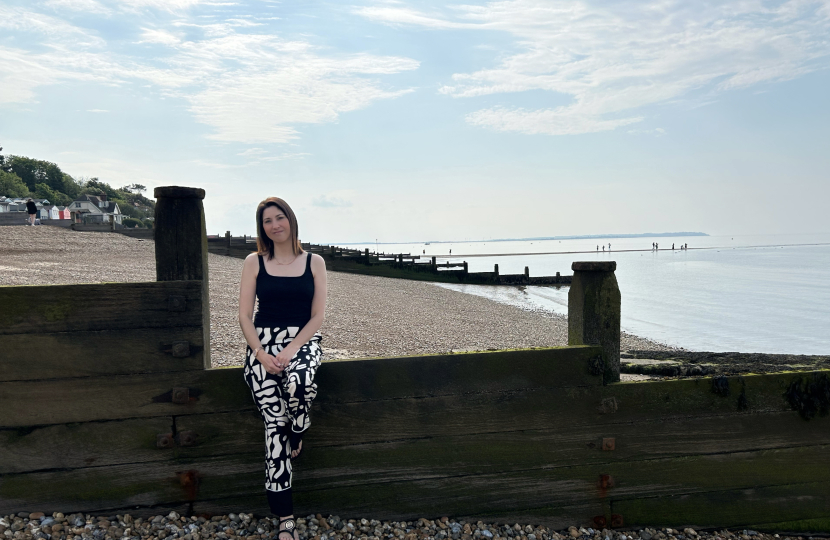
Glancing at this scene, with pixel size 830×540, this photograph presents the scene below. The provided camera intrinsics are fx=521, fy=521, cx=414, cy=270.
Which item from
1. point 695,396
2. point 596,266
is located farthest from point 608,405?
point 596,266

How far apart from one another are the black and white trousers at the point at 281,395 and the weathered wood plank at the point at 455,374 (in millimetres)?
247

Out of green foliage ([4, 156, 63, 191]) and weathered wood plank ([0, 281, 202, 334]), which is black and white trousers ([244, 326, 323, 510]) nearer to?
weathered wood plank ([0, 281, 202, 334])

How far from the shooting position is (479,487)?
126 inches

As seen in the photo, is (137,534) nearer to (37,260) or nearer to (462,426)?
(462,426)

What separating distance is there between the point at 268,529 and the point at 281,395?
832mm

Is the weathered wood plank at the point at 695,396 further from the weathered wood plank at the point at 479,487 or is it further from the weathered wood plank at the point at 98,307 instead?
the weathered wood plank at the point at 98,307

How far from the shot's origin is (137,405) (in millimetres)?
2826

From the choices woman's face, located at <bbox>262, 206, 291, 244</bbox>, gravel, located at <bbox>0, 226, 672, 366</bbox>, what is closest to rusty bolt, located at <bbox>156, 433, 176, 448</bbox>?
woman's face, located at <bbox>262, 206, 291, 244</bbox>

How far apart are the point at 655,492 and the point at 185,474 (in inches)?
112

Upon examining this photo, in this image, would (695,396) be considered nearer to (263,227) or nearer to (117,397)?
(263,227)

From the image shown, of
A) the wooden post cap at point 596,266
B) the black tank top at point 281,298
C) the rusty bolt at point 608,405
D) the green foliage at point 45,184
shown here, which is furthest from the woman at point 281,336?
the green foliage at point 45,184

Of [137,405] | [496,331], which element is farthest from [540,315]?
[137,405]

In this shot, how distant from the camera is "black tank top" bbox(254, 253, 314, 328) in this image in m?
2.79

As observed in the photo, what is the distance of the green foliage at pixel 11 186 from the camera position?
85188 mm
